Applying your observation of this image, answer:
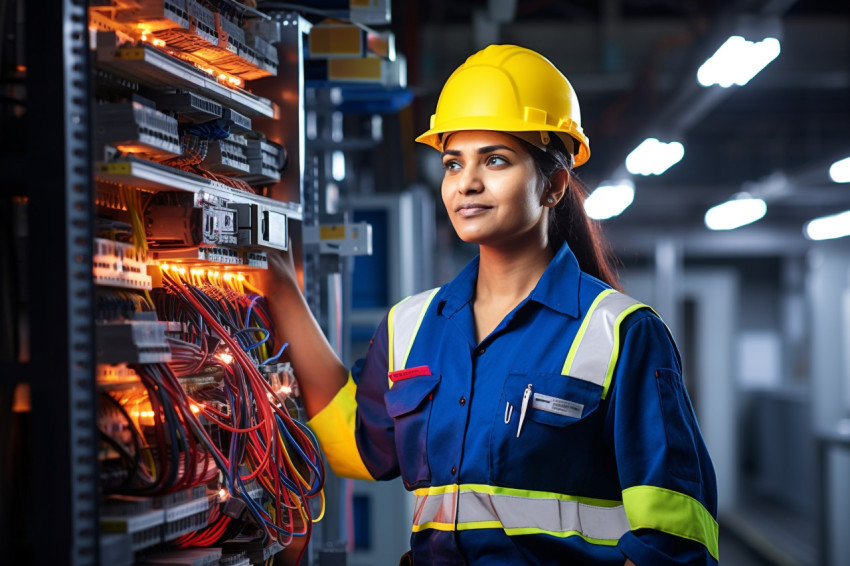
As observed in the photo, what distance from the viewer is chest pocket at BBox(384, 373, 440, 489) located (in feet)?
6.81

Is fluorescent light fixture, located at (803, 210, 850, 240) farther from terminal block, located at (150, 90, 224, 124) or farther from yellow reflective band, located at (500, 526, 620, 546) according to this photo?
terminal block, located at (150, 90, 224, 124)

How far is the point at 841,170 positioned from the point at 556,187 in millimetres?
3973

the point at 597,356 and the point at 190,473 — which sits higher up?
the point at 597,356

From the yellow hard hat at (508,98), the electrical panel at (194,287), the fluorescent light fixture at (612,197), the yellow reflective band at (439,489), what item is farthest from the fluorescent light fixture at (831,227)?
the electrical panel at (194,287)

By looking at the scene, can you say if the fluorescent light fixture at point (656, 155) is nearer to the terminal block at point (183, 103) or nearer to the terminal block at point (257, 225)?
the terminal block at point (257, 225)

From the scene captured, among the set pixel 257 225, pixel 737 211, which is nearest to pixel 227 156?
pixel 257 225

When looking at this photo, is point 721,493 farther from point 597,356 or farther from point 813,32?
point 597,356

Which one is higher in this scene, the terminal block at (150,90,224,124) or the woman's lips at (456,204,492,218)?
the terminal block at (150,90,224,124)

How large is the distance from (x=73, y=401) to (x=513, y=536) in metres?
0.99

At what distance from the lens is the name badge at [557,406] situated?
6.29 feet

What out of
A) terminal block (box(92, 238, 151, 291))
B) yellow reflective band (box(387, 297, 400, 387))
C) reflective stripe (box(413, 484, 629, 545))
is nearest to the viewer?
terminal block (box(92, 238, 151, 291))

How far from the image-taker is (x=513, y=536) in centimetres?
191

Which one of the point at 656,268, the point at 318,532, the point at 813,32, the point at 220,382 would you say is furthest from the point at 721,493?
the point at 220,382

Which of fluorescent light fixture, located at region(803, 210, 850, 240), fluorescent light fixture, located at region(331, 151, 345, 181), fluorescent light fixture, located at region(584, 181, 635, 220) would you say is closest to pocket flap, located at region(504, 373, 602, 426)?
fluorescent light fixture, located at region(331, 151, 345, 181)
